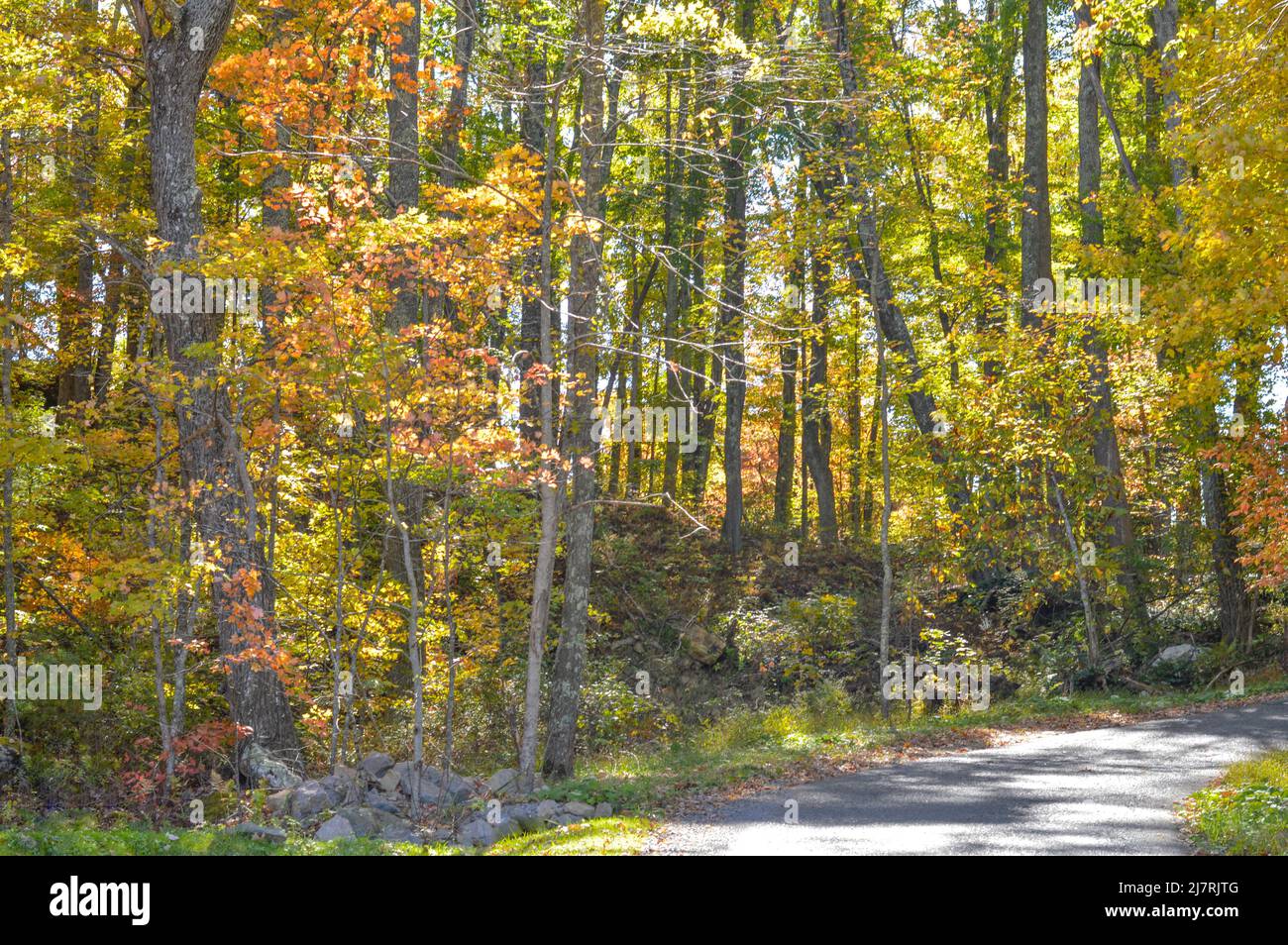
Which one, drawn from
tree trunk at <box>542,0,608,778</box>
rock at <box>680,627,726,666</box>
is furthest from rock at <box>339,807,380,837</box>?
rock at <box>680,627,726,666</box>

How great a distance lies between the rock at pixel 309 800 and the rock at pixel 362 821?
0.64 m

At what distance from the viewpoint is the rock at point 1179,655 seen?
15953 millimetres

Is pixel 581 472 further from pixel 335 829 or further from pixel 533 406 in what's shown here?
pixel 335 829

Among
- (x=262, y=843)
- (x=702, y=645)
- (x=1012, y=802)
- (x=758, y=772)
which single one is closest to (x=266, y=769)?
(x=262, y=843)

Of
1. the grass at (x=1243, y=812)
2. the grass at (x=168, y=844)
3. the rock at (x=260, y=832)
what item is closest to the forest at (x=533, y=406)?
the rock at (x=260, y=832)

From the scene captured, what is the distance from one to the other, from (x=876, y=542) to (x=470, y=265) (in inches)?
646

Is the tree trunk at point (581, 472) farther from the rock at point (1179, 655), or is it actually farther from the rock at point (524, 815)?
the rock at point (1179, 655)

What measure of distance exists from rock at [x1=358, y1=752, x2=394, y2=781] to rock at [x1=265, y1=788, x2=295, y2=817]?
97cm

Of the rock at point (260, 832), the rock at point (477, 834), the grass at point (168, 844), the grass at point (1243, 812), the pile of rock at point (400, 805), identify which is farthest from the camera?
the pile of rock at point (400, 805)
